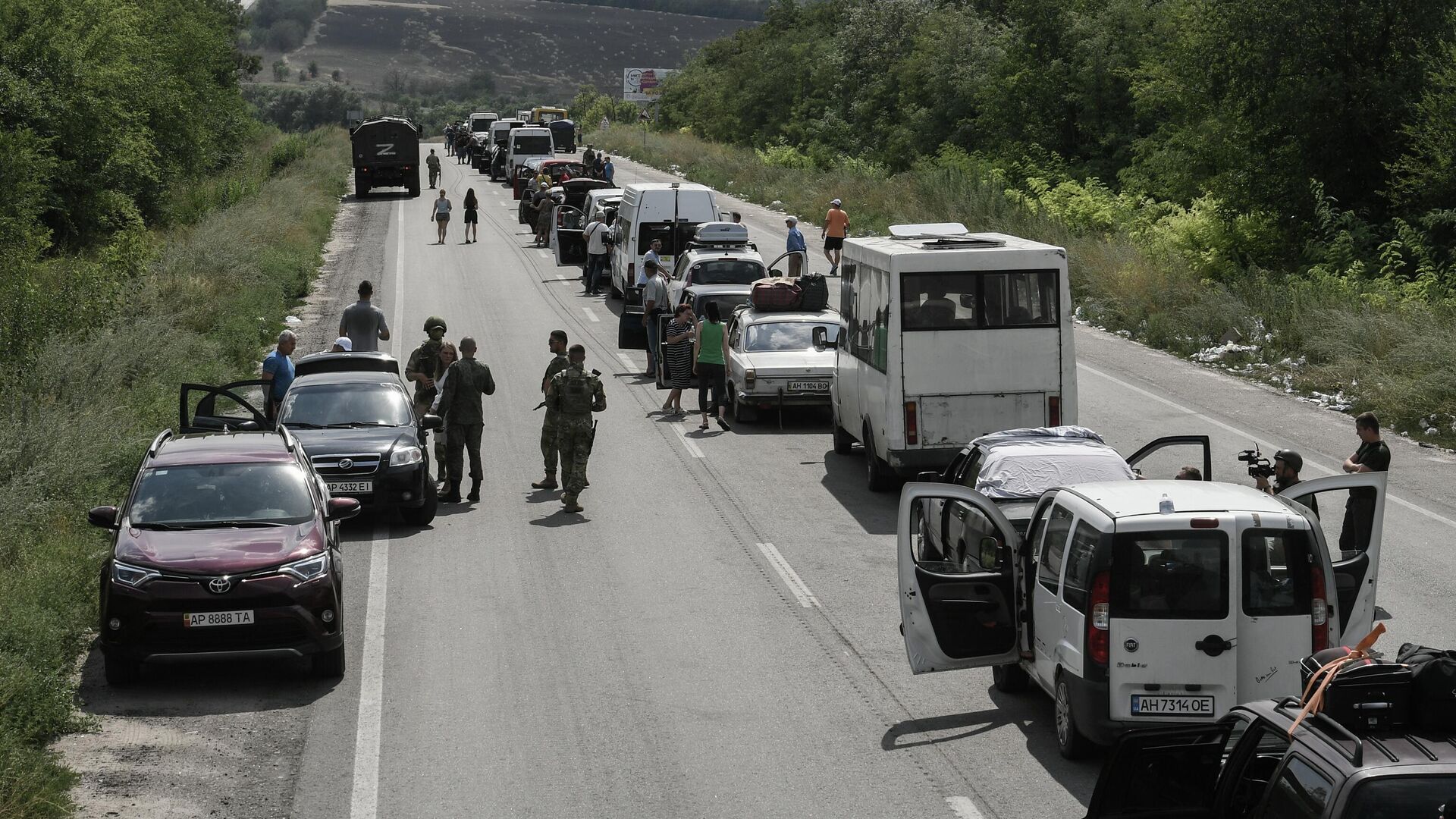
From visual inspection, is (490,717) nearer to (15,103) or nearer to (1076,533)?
(1076,533)

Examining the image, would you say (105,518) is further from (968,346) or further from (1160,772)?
(968,346)

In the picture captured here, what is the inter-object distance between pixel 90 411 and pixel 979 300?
33.1 feet

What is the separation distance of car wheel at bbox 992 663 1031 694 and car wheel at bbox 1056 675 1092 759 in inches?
48.6

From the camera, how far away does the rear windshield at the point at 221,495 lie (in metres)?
11.3

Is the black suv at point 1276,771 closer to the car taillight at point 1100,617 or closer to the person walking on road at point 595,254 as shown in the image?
the car taillight at point 1100,617

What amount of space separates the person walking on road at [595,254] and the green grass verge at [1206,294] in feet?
30.8

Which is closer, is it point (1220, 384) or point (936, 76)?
point (1220, 384)

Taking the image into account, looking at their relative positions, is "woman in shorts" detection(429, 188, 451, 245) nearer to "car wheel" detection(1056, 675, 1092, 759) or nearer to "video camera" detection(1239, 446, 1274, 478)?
"video camera" detection(1239, 446, 1274, 478)

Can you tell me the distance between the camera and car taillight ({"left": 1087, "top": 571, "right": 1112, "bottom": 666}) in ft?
28.2

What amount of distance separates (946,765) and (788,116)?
240 feet

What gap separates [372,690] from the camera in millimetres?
10828

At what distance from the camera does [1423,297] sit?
79.6ft

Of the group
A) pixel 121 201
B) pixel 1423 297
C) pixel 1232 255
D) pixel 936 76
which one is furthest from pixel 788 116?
pixel 1423 297

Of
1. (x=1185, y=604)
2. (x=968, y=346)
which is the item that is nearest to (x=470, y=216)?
(x=968, y=346)
